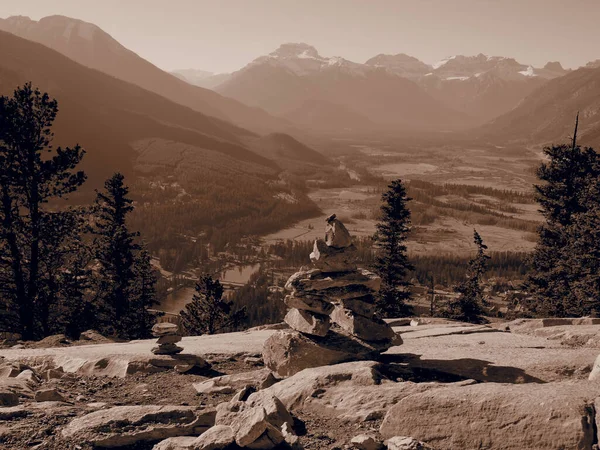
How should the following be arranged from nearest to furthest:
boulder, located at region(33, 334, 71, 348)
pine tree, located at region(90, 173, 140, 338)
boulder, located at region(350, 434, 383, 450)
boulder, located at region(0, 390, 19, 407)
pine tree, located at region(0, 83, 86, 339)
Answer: boulder, located at region(350, 434, 383, 450), boulder, located at region(0, 390, 19, 407), boulder, located at region(33, 334, 71, 348), pine tree, located at region(0, 83, 86, 339), pine tree, located at region(90, 173, 140, 338)

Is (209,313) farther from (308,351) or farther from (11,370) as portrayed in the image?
(308,351)

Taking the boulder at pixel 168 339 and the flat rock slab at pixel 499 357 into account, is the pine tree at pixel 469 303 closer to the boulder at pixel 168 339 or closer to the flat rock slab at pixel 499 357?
the flat rock slab at pixel 499 357

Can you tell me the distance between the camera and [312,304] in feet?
62.4

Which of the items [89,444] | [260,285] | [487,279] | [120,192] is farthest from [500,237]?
[89,444]

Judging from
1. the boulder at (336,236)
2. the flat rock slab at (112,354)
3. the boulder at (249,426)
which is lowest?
the flat rock slab at (112,354)

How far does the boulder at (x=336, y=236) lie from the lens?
19.7 metres

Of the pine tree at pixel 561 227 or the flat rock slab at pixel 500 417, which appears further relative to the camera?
the pine tree at pixel 561 227

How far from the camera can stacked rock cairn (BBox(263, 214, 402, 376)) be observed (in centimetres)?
1792

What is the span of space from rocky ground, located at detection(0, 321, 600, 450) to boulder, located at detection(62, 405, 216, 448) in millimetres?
37

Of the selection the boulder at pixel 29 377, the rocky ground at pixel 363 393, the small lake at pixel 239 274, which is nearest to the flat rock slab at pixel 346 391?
the rocky ground at pixel 363 393

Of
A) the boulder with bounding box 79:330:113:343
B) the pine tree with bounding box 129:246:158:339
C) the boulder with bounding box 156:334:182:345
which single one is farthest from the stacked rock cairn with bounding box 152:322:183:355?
the pine tree with bounding box 129:246:158:339

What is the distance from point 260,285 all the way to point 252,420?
83.5 meters

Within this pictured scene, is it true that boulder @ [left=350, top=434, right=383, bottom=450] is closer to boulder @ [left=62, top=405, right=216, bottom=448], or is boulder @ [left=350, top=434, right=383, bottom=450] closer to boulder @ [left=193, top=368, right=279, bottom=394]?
boulder @ [left=62, top=405, right=216, bottom=448]

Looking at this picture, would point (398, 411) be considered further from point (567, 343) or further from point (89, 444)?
point (567, 343)
